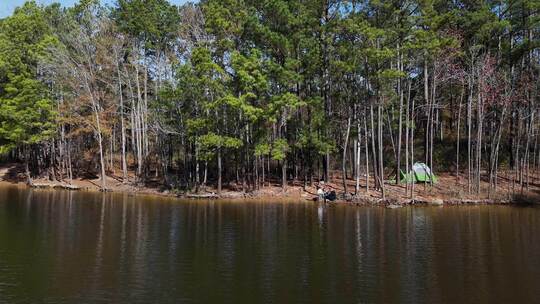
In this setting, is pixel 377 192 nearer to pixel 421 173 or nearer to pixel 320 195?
pixel 320 195

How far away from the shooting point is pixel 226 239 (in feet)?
75.1

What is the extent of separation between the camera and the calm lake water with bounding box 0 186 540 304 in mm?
14758

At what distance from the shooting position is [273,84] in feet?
137

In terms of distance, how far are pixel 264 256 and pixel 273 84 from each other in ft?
79.3

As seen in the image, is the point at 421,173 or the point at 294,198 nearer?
the point at 294,198

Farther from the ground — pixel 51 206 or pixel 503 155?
pixel 503 155

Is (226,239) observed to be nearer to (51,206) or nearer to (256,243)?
(256,243)

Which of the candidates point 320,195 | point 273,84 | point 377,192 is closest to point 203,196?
point 320,195

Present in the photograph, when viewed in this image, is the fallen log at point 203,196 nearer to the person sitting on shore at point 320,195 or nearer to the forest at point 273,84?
the forest at point 273,84

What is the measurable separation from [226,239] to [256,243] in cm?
168

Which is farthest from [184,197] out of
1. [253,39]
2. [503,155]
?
[503,155]

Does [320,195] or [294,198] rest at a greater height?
[320,195]

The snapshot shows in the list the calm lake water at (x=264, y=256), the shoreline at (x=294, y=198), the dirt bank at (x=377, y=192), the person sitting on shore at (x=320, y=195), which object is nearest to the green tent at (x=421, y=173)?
the dirt bank at (x=377, y=192)

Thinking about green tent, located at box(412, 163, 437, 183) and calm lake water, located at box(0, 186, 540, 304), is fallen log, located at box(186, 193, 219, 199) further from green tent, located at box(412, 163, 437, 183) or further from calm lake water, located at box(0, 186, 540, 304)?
green tent, located at box(412, 163, 437, 183)
